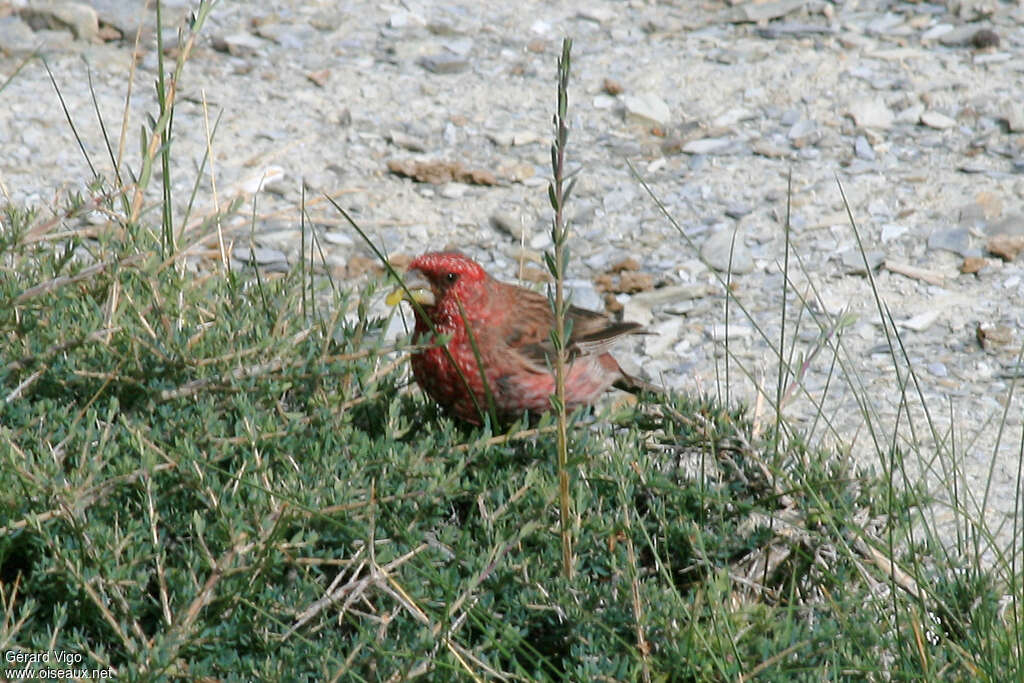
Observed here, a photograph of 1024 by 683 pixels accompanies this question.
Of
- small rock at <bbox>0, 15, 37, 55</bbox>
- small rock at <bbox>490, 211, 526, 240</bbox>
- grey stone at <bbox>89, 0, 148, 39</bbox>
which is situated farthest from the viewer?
grey stone at <bbox>89, 0, 148, 39</bbox>

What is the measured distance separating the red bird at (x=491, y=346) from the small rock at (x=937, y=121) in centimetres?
268

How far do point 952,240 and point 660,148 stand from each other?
54.5 inches

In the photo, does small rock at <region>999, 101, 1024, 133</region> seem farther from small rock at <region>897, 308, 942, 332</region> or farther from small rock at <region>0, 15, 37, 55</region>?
small rock at <region>0, 15, 37, 55</region>

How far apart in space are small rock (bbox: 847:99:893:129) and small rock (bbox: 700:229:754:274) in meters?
1.19

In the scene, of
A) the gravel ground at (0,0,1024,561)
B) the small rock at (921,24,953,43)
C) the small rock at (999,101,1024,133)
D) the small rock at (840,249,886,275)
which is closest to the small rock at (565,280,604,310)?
the gravel ground at (0,0,1024,561)

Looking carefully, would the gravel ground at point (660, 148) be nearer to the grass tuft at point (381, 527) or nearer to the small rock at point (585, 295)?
the small rock at point (585, 295)

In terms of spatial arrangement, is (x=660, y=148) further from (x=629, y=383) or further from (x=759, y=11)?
(x=629, y=383)

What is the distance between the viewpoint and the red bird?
342cm

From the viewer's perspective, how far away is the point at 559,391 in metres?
2.41

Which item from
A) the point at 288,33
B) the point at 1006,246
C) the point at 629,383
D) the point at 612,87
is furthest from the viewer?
the point at 288,33

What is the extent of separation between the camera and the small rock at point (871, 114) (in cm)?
596

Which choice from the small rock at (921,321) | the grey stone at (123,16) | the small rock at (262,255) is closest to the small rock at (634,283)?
the small rock at (921,321)

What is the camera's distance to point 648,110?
6.10m

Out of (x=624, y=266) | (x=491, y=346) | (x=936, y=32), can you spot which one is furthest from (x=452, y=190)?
(x=936, y=32)
